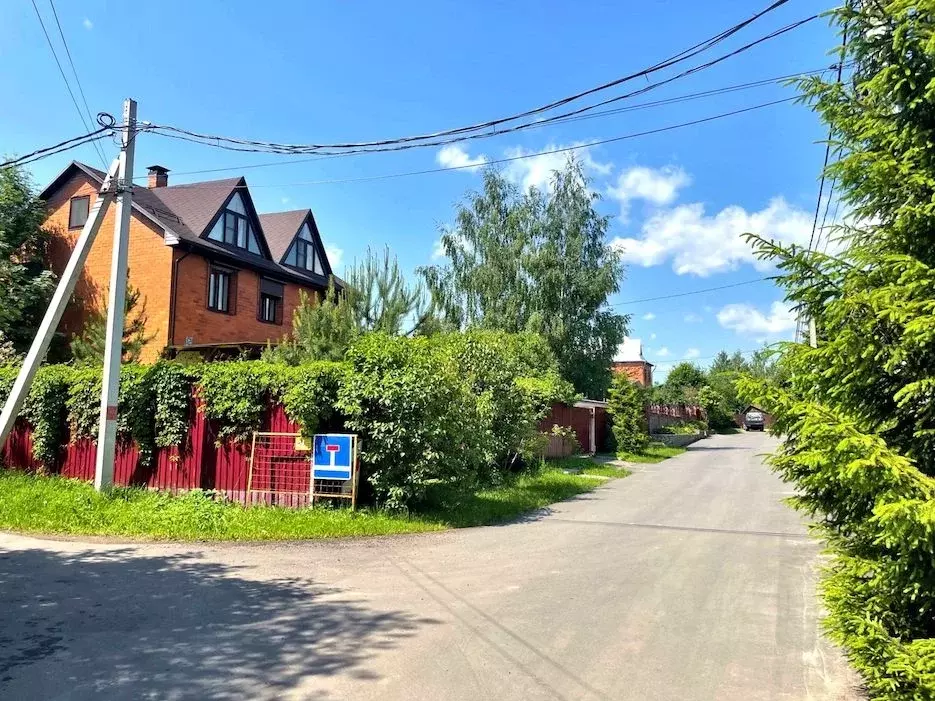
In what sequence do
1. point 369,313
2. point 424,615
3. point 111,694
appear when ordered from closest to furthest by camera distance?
point 111,694
point 424,615
point 369,313

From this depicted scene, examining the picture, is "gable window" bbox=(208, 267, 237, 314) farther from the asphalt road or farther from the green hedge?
the asphalt road

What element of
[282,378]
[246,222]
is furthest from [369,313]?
[246,222]

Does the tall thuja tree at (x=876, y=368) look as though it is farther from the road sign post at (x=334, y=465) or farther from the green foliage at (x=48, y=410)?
the green foliage at (x=48, y=410)

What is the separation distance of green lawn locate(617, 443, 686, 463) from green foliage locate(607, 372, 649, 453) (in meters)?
0.61

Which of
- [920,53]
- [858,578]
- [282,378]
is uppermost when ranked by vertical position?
[920,53]

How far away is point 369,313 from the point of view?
60.6ft

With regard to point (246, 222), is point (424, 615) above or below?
below

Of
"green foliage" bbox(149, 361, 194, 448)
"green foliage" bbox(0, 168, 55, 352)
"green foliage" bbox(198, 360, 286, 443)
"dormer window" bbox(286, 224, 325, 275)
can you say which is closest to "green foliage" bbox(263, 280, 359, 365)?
"green foliage" bbox(149, 361, 194, 448)

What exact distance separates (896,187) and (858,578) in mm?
2493

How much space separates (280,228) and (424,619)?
25728 millimetres

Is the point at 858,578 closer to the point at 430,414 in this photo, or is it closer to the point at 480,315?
the point at 430,414

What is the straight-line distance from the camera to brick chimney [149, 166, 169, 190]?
90.8 ft

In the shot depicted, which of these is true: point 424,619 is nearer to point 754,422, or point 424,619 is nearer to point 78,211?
point 78,211

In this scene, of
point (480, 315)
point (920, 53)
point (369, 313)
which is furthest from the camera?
point (480, 315)
